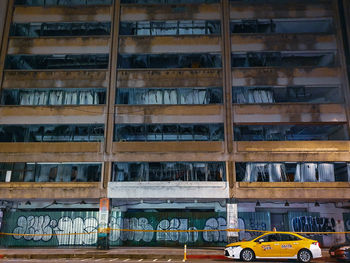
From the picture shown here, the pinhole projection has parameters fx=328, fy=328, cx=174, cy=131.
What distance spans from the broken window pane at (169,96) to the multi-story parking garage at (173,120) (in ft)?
0.29

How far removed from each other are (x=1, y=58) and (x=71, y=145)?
10551mm

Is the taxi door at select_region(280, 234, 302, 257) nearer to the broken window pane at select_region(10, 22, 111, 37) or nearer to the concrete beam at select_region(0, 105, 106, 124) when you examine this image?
the concrete beam at select_region(0, 105, 106, 124)

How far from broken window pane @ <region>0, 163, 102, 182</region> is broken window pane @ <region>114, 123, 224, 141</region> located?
3558 mm

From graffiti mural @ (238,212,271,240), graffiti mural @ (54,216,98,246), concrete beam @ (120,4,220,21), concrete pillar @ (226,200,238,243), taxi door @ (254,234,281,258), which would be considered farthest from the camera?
concrete beam @ (120,4,220,21)

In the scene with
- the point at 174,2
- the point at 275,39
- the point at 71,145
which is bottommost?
the point at 71,145

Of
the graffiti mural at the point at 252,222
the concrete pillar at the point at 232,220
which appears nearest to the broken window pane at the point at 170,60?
the concrete pillar at the point at 232,220

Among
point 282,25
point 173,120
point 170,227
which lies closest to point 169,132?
point 173,120

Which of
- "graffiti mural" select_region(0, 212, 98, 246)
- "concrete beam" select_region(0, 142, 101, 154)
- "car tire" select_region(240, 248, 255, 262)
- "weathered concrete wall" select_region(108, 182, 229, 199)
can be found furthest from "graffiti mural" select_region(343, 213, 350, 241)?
"concrete beam" select_region(0, 142, 101, 154)

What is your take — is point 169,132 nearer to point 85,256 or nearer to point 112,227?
point 112,227

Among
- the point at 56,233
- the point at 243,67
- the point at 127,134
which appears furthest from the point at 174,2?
the point at 56,233

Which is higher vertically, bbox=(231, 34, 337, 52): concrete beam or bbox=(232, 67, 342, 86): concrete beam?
bbox=(231, 34, 337, 52): concrete beam

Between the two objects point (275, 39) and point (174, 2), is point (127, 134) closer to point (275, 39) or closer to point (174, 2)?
point (174, 2)

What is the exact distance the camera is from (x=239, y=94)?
91.7 ft

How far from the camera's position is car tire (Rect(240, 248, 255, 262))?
53.0 ft
